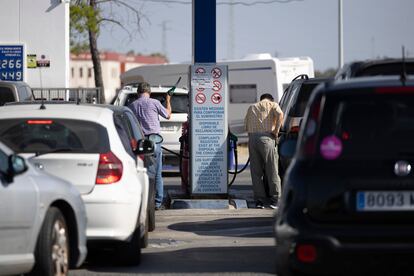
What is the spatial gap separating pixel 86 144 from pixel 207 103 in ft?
21.3

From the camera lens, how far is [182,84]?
34.3 metres

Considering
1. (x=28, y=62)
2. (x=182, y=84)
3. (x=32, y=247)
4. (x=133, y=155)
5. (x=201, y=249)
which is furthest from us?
(x=182, y=84)

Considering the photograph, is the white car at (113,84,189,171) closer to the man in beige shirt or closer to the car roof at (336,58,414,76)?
the man in beige shirt

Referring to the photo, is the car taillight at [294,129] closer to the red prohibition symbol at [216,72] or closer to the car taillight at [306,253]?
the red prohibition symbol at [216,72]

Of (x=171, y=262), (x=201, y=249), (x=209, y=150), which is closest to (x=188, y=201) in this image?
(x=209, y=150)

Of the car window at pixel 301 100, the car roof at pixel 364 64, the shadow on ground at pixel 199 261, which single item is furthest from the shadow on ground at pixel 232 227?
the car roof at pixel 364 64

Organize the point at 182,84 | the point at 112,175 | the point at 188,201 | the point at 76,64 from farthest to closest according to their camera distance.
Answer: the point at 76,64, the point at 182,84, the point at 188,201, the point at 112,175

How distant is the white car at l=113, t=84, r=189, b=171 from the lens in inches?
852

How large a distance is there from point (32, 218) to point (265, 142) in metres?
8.65

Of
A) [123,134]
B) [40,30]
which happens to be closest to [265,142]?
[123,134]

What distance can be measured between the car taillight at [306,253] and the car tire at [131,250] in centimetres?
317

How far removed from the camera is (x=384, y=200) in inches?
310

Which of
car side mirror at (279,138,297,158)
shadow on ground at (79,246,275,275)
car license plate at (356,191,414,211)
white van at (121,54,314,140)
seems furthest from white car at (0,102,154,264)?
white van at (121,54,314,140)

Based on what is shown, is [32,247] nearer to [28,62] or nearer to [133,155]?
[133,155]
